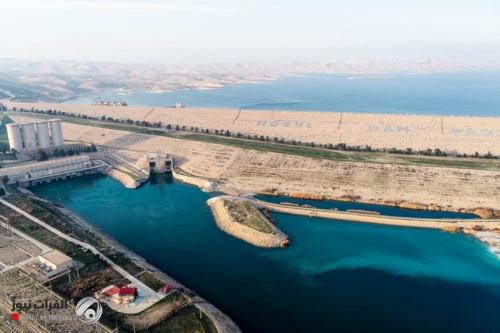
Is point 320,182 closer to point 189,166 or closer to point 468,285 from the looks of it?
point 189,166

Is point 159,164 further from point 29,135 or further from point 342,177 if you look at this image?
point 342,177

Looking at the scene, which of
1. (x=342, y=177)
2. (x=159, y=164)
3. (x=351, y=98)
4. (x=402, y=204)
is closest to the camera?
(x=402, y=204)

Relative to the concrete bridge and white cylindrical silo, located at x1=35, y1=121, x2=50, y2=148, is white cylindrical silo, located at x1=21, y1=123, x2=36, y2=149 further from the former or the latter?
the concrete bridge

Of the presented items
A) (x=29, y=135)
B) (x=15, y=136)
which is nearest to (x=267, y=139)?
(x=29, y=135)

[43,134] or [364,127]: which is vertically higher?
[364,127]

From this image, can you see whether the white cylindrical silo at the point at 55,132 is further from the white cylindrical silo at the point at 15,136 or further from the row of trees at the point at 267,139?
the row of trees at the point at 267,139

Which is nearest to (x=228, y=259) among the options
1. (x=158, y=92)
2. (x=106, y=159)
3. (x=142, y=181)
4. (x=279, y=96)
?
(x=142, y=181)
